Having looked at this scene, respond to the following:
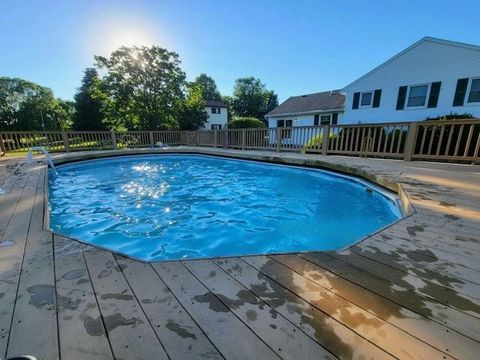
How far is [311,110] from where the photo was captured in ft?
52.4

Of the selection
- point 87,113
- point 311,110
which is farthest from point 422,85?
point 87,113

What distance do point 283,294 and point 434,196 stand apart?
3005 mm

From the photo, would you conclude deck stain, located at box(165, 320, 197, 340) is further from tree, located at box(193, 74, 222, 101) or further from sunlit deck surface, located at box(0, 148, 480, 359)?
tree, located at box(193, 74, 222, 101)

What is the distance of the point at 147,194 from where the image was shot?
5.05m

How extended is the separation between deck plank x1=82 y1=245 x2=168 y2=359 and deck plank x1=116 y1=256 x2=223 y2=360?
1.2 inches

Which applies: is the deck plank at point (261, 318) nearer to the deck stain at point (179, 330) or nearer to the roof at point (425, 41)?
the deck stain at point (179, 330)

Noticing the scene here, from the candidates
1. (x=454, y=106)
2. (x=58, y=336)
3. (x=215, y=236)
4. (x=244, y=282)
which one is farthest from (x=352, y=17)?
(x=58, y=336)

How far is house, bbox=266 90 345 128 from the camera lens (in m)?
15.0

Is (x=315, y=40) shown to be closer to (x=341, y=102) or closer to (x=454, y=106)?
(x=341, y=102)

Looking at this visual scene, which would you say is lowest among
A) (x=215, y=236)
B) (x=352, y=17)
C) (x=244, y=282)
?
(x=215, y=236)

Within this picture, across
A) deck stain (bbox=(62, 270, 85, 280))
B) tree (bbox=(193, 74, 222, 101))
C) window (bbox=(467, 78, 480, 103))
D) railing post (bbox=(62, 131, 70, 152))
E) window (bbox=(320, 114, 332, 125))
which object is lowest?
deck stain (bbox=(62, 270, 85, 280))

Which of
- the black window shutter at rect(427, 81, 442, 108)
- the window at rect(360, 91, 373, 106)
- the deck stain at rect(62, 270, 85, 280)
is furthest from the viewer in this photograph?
the window at rect(360, 91, 373, 106)

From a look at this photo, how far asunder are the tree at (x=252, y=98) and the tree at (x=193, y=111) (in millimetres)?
19226

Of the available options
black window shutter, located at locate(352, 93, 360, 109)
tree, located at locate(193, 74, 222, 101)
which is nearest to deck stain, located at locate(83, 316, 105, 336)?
black window shutter, located at locate(352, 93, 360, 109)
